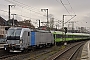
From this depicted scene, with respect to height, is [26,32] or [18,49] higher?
[26,32]

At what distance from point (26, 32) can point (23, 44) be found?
167 centimetres

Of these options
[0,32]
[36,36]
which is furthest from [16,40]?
[0,32]

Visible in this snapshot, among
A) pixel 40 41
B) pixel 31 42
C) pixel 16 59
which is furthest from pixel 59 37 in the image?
pixel 16 59

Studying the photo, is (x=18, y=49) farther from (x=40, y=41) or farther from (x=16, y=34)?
(x=40, y=41)

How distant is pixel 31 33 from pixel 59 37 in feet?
70.1

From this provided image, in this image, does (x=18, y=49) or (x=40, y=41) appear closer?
(x=18, y=49)

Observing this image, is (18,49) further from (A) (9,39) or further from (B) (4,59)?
(B) (4,59)

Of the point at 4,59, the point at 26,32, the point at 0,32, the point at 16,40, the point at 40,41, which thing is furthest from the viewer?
the point at 0,32

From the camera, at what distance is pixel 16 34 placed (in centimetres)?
2342

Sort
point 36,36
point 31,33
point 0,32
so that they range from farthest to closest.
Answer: point 0,32
point 36,36
point 31,33

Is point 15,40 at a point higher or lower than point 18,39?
lower

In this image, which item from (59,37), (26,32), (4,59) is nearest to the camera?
(4,59)

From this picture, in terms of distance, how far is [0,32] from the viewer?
78.9 m

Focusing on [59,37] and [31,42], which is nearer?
[31,42]
